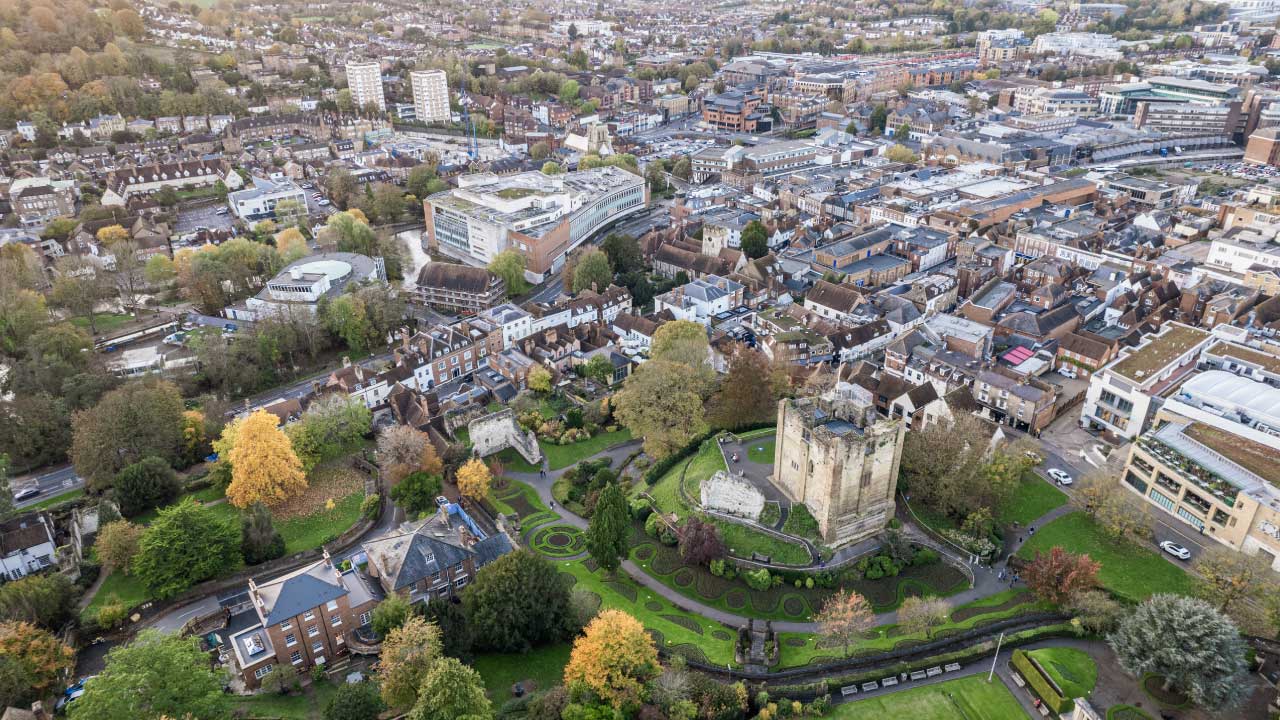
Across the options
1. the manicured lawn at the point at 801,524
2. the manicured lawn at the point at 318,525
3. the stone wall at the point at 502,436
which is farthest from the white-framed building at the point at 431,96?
the manicured lawn at the point at 801,524

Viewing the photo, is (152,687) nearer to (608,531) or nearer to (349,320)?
(608,531)

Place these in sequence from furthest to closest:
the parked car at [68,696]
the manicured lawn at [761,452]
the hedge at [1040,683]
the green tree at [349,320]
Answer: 1. the green tree at [349,320]
2. the manicured lawn at [761,452]
3. the parked car at [68,696]
4. the hedge at [1040,683]

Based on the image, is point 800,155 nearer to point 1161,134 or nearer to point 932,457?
point 1161,134

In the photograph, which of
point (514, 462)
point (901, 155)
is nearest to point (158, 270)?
point (514, 462)

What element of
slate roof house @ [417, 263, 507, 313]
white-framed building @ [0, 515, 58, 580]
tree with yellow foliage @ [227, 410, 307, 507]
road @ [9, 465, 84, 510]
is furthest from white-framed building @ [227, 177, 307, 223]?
white-framed building @ [0, 515, 58, 580]

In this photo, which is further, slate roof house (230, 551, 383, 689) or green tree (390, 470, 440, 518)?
green tree (390, 470, 440, 518)

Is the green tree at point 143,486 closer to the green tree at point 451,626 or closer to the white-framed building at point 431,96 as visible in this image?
the green tree at point 451,626

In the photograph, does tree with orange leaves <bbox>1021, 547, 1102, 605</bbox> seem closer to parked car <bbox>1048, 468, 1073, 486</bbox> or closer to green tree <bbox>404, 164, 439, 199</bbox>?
parked car <bbox>1048, 468, 1073, 486</bbox>
